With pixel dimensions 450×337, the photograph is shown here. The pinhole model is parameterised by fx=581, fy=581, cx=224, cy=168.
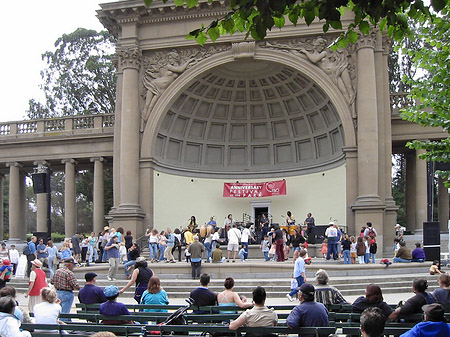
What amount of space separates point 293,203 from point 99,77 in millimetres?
22309

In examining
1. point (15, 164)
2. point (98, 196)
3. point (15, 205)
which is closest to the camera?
point (98, 196)

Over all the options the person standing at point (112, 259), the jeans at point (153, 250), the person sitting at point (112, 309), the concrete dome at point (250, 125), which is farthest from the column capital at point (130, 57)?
the person sitting at point (112, 309)

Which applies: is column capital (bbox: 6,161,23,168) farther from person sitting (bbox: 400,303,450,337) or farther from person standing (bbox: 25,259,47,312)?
person sitting (bbox: 400,303,450,337)

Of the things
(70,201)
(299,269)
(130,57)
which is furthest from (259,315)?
(70,201)

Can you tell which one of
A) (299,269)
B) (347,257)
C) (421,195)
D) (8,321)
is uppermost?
(421,195)

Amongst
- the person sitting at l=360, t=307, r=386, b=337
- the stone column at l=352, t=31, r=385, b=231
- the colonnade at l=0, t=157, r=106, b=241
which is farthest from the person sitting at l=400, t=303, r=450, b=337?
the colonnade at l=0, t=157, r=106, b=241

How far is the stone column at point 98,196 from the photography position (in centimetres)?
3181

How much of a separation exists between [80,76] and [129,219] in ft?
75.2

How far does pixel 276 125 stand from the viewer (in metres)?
34.2

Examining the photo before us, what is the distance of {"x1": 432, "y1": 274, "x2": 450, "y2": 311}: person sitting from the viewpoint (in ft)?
29.1

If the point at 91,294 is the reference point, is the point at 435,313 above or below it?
above

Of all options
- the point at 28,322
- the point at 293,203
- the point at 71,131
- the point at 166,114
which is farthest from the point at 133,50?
the point at 28,322

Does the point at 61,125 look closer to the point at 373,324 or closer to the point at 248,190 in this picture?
the point at 248,190

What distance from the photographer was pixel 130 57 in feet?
99.6
